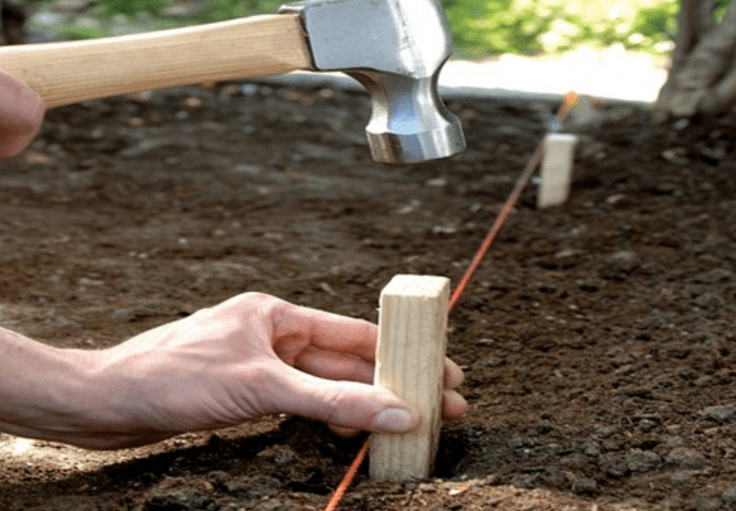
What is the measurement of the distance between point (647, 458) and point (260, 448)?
68cm

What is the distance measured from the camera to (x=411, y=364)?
202 centimetres

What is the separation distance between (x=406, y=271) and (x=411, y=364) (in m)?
1.36

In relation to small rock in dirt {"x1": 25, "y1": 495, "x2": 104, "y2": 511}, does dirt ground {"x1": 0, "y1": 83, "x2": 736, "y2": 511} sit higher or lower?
lower

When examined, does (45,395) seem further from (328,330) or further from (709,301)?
(709,301)

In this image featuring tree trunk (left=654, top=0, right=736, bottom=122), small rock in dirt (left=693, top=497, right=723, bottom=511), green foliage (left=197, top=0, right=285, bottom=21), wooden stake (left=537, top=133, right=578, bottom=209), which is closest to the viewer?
small rock in dirt (left=693, top=497, right=723, bottom=511)

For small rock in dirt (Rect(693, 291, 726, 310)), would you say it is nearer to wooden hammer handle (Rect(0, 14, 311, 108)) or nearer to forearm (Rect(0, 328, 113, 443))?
wooden hammer handle (Rect(0, 14, 311, 108))

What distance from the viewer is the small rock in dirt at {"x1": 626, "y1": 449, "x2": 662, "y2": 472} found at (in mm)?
2023

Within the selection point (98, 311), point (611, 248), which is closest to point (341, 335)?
point (98, 311)

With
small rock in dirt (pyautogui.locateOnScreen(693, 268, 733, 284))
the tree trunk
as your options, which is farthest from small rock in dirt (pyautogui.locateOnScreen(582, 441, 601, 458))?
the tree trunk

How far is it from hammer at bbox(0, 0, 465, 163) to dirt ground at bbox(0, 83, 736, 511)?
580mm

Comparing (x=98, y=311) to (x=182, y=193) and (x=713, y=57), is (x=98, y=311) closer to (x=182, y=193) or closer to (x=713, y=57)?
(x=182, y=193)

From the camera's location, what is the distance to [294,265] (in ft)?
11.4

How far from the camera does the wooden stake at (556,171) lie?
398 centimetres

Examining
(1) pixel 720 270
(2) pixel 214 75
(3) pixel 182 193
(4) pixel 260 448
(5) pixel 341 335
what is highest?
(2) pixel 214 75
